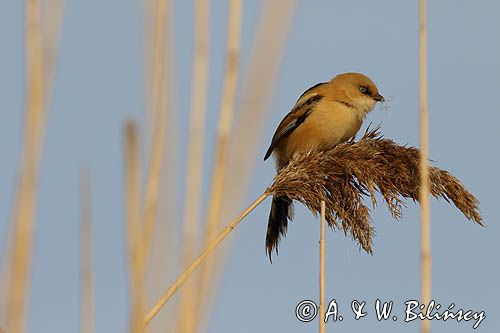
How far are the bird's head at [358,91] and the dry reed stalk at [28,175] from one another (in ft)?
13.1

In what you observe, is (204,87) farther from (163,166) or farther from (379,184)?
(379,184)

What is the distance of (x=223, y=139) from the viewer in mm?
1497

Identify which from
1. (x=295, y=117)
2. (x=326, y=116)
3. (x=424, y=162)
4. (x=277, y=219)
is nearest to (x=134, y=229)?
(x=424, y=162)

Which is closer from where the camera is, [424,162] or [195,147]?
[195,147]

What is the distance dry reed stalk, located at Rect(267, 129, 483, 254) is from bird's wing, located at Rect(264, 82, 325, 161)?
182cm

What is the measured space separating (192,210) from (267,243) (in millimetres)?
2659

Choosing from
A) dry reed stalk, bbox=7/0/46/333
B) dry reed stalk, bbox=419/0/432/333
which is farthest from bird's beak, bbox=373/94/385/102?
dry reed stalk, bbox=7/0/46/333

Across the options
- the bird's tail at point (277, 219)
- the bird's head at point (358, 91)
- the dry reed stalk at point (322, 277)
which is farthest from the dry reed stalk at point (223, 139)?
the bird's head at point (358, 91)

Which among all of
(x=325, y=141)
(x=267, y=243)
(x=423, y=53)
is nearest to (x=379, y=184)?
(x=267, y=243)

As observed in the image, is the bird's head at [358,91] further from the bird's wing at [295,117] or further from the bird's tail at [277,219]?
the bird's tail at [277,219]

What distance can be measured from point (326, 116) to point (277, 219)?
1183 mm

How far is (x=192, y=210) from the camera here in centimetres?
149

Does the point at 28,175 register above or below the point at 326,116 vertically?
above

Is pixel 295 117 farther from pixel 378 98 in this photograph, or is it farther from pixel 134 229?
pixel 134 229
